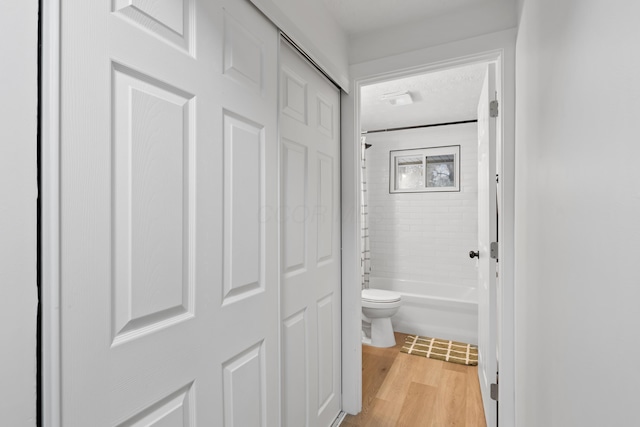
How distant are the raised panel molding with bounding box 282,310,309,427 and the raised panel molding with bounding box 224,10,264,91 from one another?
105 centimetres

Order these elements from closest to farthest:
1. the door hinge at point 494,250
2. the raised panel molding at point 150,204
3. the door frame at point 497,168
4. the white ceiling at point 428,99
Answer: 1. the raised panel molding at point 150,204
2. the door frame at point 497,168
3. the door hinge at point 494,250
4. the white ceiling at point 428,99

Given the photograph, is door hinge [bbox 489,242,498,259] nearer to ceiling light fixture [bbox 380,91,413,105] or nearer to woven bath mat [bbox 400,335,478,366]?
woven bath mat [bbox 400,335,478,366]

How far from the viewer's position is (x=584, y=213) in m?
0.69

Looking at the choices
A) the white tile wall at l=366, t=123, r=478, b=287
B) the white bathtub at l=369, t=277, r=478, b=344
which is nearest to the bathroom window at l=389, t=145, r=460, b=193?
the white tile wall at l=366, t=123, r=478, b=287

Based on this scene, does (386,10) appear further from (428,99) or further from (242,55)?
(428,99)

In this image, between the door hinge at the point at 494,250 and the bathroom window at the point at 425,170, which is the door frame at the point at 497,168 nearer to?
the door hinge at the point at 494,250

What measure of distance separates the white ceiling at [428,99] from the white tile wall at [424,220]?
0.25 meters

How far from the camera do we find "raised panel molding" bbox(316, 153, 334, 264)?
1.83 meters

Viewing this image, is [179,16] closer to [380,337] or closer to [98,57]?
Result: [98,57]

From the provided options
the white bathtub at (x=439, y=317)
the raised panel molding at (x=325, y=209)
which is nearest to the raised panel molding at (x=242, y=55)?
the raised panel molding at (x=325, y=209)

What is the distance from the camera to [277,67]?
1379 millimetres

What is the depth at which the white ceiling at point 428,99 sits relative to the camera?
266cm

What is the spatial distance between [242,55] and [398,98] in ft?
7.19

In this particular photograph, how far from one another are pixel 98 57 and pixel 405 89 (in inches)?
103
